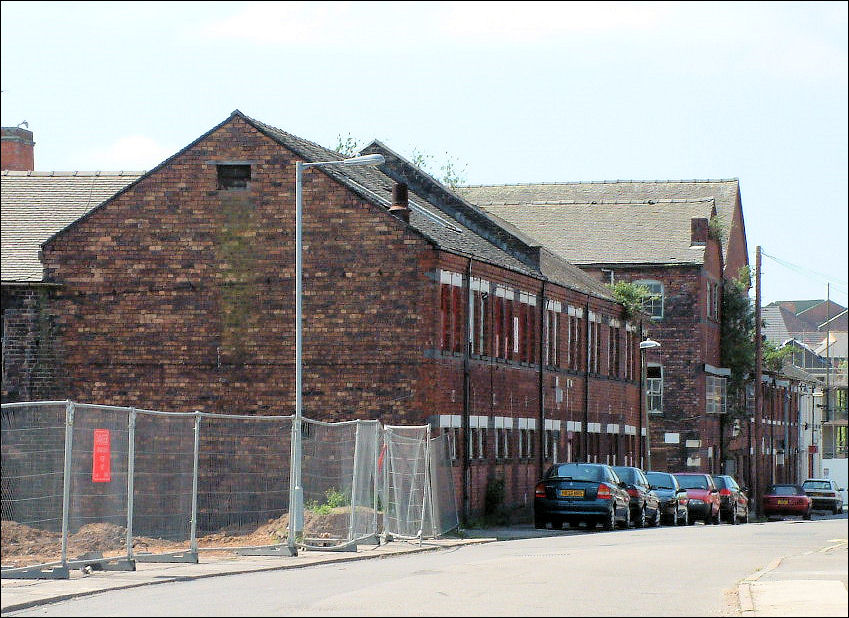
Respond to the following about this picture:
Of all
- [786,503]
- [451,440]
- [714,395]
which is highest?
[714,395]

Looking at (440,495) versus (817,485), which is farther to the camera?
(817,485)

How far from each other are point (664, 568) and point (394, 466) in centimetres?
787

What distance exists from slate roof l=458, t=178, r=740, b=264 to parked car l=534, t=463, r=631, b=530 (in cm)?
3902

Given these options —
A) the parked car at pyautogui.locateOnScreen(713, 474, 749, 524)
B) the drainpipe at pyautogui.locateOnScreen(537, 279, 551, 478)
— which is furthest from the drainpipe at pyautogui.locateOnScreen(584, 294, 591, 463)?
the drainpipe at pyautogui.locateOnScreen(537, 279, 551, 478)

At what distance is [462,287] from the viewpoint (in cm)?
4141

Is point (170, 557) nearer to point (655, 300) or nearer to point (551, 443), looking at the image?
point (551, 443)

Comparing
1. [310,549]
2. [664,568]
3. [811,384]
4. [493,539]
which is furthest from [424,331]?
[811,384]

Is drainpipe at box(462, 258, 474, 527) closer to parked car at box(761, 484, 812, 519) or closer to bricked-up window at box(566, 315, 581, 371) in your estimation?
bricked-up window at box(566, 315, 581, 371)

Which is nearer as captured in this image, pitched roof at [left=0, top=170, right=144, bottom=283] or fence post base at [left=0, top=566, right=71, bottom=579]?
fence post base at [left=0, top=566, right=71, bottom=579]

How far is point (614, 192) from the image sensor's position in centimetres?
7894

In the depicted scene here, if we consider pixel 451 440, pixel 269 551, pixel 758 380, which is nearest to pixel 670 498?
pixel 451 440

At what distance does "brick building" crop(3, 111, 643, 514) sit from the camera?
39.3m

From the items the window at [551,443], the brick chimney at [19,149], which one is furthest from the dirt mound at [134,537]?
the brick chimney at [19,149]

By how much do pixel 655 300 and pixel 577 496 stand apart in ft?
106
